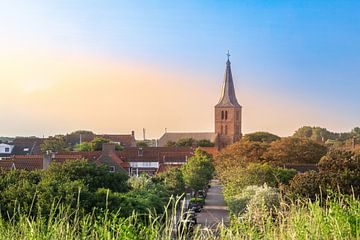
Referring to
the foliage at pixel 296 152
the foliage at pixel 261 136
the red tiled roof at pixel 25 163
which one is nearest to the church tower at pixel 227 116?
the foliage at pixel 261 136

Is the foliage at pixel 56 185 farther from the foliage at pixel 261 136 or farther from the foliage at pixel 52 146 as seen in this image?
the foliage at pixel 261 136

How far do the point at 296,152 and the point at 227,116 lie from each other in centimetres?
4274

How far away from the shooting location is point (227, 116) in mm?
88375

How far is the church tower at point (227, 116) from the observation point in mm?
87688

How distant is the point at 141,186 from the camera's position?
27.7 meters

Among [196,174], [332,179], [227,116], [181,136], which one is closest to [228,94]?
[227,116]

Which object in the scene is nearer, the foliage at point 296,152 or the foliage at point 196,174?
the foliage at point 196,174

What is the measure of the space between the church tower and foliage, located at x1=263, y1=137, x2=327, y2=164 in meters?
40.7

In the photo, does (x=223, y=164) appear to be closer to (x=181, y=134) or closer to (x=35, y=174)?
(x=35, y=174)

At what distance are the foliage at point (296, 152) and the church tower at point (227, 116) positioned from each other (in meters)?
40.7

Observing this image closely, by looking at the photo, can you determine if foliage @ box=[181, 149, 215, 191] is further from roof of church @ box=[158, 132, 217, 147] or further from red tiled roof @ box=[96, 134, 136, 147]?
roof of church @ box=[158, 132, 217, 147]

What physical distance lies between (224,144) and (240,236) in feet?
274

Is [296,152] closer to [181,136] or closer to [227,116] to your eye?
[227,116]

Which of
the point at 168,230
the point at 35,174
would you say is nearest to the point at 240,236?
the point at 168,230
